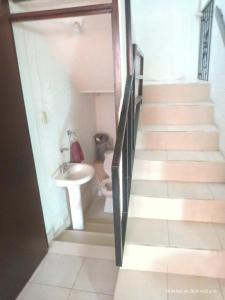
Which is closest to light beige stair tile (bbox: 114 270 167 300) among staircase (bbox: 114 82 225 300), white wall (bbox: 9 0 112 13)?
staircase (bbox: 114 82 225 300)

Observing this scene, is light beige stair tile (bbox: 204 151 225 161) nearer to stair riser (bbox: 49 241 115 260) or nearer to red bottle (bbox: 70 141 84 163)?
stair riser (bbox: 49 241 115 260)

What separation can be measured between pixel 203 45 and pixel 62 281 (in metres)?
3.22

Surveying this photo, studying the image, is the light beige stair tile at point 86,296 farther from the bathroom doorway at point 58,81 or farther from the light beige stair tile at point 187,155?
the light beige stair tile at point 187,155

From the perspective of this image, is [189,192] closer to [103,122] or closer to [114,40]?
[114,40]

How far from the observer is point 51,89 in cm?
228

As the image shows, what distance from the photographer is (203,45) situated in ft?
9.84

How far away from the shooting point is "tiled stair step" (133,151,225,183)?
1929 mm

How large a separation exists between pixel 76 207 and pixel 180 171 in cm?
123

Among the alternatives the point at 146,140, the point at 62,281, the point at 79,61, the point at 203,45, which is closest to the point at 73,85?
the point at 79,61

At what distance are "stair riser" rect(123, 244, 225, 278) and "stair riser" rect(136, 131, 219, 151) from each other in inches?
38.9

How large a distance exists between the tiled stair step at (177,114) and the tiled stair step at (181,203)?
77 centimetres

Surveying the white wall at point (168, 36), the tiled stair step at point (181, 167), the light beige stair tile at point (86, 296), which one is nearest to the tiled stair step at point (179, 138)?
the tiled stair step at point (181, 167)

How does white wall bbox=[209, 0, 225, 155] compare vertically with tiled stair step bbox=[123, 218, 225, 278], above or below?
above

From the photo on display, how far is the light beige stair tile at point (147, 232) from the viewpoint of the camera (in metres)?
1.60
